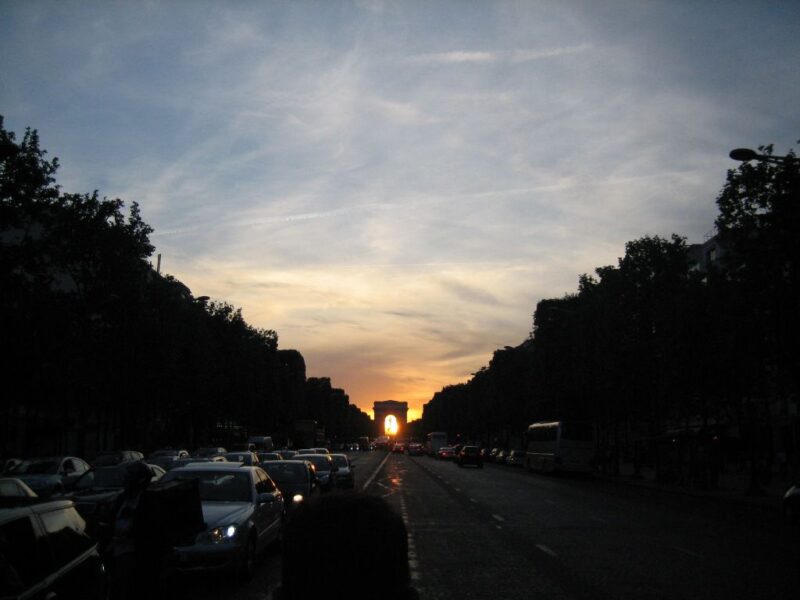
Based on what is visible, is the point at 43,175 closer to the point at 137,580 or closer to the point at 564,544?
the point at 564,544

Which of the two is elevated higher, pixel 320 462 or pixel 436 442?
pixel 436 442

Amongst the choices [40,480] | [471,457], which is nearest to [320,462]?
[40,480]

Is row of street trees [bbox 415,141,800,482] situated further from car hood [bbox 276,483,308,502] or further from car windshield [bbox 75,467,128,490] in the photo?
car windshield [bbox 75,467,128,490]

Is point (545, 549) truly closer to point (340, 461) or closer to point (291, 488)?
point (291, 488)

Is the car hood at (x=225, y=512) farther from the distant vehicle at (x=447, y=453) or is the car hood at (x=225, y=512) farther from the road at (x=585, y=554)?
the distant vehicle at (x=447, y=453)

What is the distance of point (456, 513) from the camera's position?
2338 centimetres

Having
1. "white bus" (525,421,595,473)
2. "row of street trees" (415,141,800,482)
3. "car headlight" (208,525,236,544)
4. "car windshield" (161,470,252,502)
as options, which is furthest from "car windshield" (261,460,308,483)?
"white bus" (525,421,595,473)

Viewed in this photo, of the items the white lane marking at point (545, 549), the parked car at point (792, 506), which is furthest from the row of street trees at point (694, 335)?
the white lane marking at point (545, 549)

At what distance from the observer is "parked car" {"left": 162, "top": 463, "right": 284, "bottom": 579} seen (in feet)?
36.6

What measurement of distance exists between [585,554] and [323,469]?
16.5 metres

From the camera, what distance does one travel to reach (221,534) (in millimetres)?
11445

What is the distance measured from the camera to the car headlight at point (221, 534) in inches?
447

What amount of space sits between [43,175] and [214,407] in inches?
1691

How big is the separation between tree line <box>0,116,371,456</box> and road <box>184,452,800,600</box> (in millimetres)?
15541
